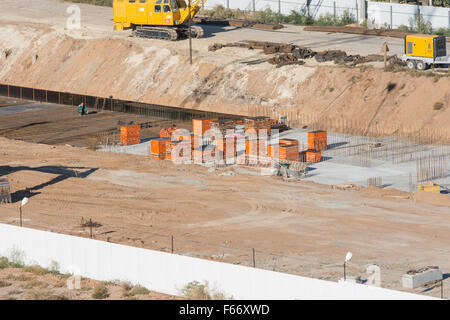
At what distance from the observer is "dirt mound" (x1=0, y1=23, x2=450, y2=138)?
5019 centimetres

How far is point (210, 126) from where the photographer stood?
4972cm

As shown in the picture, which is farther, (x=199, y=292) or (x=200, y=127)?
(x=200, y=127)

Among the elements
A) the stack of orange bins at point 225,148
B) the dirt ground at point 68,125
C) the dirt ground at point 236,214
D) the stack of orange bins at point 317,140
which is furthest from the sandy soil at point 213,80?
the dirt ground at point 236,214

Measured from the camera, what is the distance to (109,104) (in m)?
61.2

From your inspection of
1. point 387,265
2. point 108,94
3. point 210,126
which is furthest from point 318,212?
point 108,94

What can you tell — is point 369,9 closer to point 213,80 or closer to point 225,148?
point 213,80

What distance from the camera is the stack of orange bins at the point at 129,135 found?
4891cm

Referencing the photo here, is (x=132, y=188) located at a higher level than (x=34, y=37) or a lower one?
lower

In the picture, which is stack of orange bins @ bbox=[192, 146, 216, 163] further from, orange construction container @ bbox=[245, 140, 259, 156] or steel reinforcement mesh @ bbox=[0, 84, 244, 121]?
steel reinforcement mesh @ bbox=[0, 84, 244, 121]

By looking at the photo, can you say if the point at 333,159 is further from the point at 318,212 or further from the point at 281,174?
the point at 318,212

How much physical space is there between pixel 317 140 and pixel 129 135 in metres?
10.5

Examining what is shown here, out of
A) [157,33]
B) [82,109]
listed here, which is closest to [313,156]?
[82,109]

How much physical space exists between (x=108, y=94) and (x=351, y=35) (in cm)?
1865

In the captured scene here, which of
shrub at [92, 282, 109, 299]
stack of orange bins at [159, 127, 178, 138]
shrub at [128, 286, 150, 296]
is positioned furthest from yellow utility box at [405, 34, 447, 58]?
shrub at [92, 282, 109, 299]
